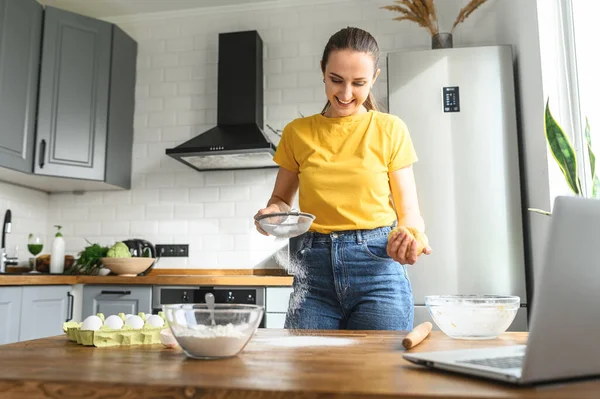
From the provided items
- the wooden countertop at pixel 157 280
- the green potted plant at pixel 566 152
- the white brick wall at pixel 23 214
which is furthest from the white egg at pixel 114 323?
the white brick wall at pixel 23 214

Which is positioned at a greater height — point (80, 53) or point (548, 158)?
point (80, 53)

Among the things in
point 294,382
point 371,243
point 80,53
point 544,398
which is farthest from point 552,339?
point 80,53

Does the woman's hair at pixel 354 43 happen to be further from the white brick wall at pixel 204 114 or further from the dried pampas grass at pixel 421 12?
the white brick wall at pixel 204 114

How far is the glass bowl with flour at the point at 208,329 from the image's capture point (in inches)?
31.1

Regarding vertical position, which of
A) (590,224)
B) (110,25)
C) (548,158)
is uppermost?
(110,25)

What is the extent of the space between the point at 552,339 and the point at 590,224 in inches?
5.1

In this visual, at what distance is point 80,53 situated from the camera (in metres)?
3.32

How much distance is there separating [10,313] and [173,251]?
1.11m

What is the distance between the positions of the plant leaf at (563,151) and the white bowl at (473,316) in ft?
3.70

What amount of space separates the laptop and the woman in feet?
2.17

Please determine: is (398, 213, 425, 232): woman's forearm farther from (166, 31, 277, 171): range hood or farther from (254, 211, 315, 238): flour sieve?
(166, 31, 277, 171): range hood

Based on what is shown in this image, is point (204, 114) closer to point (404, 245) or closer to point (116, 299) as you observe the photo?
point (116, 299)

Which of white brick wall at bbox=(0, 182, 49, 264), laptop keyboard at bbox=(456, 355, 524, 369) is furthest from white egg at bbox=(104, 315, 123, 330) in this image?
white brick wall at bbox=(0, 182, 49, 264)

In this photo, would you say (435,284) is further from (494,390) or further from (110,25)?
(110,25)
